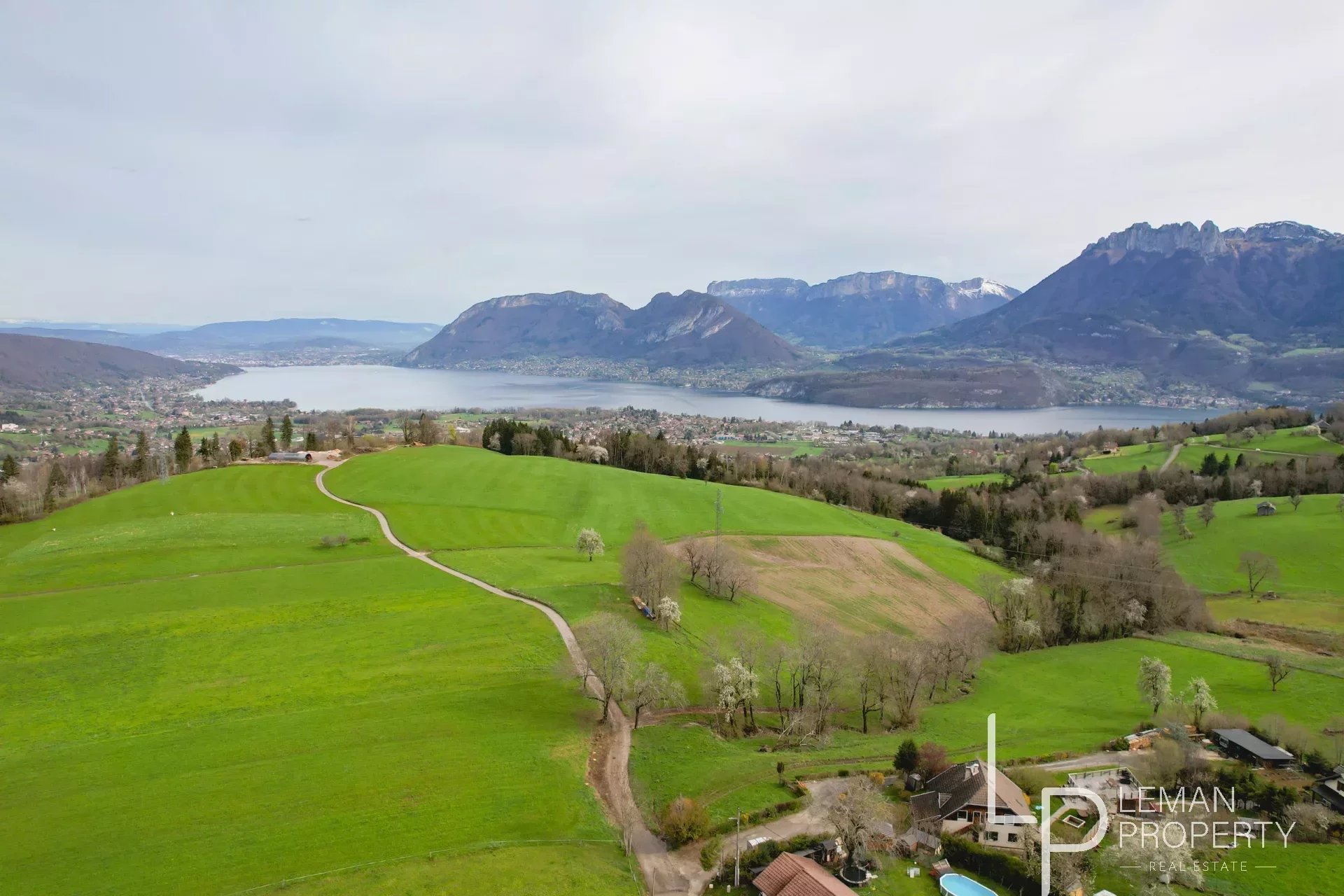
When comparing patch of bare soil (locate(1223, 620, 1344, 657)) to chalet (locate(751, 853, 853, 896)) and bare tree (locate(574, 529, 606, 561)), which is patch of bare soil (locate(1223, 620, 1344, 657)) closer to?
chalet (locate(751, 853, 853, 896))

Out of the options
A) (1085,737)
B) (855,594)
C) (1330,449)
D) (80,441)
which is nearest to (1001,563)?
(855,594)

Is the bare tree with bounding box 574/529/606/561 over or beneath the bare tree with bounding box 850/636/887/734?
over

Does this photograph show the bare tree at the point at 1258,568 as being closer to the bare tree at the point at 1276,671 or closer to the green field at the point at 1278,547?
the green field at the point at 1278,547

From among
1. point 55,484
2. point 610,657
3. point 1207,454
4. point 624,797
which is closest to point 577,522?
point 610,657

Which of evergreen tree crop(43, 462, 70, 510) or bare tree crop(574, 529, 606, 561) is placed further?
evergreen tree crop(43, 462, 70, 510)

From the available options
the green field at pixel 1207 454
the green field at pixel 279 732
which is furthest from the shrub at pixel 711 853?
the green field at pixel 1207 454

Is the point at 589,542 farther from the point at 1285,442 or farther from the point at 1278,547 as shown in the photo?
the point at 1285,442

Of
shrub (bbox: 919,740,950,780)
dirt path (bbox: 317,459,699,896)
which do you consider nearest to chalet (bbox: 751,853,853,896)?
dirt path (bbox: 317,459,699,896)

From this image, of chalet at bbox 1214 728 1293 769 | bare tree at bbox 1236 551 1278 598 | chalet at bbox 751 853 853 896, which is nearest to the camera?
chalet at bbox 751 853 853 896
